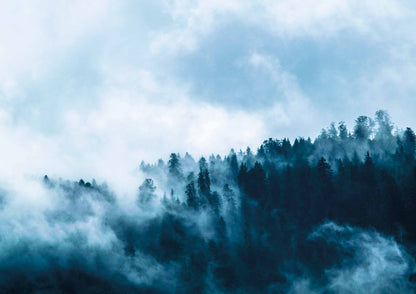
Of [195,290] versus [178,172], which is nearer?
[195,290]

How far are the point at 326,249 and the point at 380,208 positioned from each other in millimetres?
22904

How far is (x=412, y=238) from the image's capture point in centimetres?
12525

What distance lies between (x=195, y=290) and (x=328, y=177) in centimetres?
6618

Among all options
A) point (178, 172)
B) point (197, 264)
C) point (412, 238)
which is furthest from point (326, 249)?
point (178, 172)

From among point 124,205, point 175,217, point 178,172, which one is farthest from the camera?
point 178,172

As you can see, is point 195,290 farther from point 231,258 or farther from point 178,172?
point 178,172

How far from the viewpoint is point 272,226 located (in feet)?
491

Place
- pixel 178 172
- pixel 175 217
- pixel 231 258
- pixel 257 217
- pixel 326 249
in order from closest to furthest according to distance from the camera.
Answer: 1. pixel 326 249
2. pixel 231 258
3. pixel 257 217
4. pixel 175 217
5. pixel 178 172

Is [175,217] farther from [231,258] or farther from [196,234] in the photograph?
[231,258]

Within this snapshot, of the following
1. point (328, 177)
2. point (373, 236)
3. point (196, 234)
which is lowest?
point (373, 236)

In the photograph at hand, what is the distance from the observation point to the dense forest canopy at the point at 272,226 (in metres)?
129

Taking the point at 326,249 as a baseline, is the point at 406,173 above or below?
above

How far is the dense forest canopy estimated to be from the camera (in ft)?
422


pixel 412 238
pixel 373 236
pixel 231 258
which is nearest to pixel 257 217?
A: pixel 231 258
